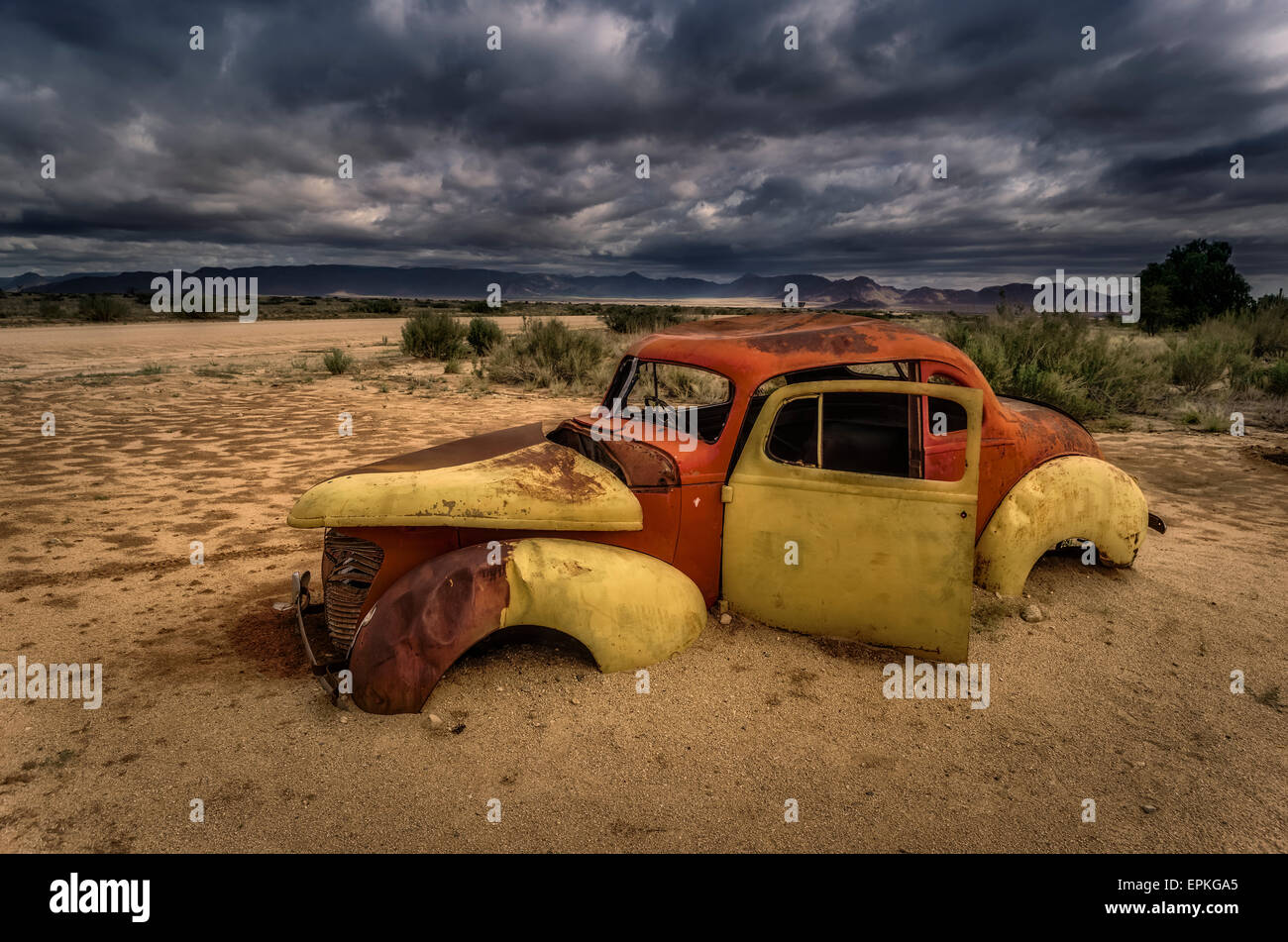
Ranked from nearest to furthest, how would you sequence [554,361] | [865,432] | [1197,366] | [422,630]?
1. [422,630]
2. [865,432]
3. [1197,366]
4. [554,361]

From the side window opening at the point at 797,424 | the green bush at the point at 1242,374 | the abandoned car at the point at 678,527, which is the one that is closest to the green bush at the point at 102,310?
the abandoned car at the point at 678,527

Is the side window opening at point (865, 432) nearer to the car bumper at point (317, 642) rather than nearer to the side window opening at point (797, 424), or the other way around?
the side window opening at point (797, 424)

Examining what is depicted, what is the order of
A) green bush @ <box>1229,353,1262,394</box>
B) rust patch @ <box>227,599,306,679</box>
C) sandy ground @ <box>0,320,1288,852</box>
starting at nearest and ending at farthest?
sandy ground @ <box>0,320,1288,852</box>, rust patch @ <box>227,599,306,679</box>, green bush @ <box>1229,353,1262,394</box>

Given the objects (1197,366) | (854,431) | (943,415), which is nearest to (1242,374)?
(1197,366)

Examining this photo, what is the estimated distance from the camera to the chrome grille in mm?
3281

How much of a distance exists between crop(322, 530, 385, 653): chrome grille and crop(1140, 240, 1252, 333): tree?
1680 inches

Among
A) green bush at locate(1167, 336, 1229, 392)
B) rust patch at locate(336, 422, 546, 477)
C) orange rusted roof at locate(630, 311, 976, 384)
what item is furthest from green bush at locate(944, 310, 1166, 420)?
rust patch at locate(336, 422, 546, 477)

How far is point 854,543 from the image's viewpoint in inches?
130

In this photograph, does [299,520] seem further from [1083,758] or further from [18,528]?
[18,528]

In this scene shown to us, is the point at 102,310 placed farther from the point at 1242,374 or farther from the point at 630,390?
the point at 1242,374

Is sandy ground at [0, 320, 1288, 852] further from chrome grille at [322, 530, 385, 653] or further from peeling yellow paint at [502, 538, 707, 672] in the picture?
chrome grille at [322, 530, 385, 653]

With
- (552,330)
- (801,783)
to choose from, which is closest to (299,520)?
(801,783)

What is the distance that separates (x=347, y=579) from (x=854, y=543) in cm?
249

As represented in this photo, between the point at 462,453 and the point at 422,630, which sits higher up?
the point at 462,453
